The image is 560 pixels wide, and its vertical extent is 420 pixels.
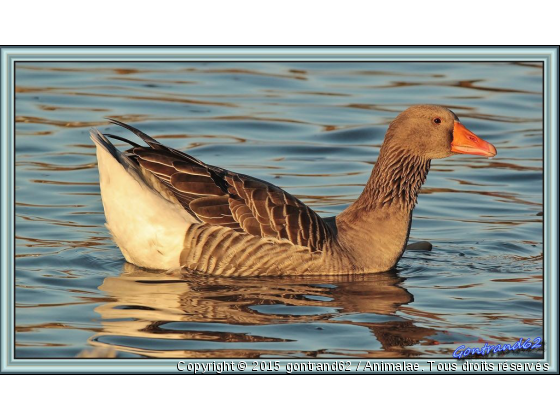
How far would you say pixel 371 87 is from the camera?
60.3 feet

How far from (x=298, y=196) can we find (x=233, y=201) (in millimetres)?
3253

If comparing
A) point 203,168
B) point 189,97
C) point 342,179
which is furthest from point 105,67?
point 203,168

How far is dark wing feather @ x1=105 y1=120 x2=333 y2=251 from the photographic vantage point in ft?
33.7

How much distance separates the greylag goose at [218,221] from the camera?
10039mm

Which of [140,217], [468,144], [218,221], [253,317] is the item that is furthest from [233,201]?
[468,144]

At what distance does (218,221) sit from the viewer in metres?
10.2

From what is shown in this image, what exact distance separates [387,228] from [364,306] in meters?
1.52

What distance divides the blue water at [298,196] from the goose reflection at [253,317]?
0.08ft

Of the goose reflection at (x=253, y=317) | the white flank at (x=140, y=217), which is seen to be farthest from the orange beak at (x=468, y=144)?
the white flank at (x=140, y=217)

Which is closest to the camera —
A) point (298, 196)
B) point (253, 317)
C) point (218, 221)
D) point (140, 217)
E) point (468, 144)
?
point (253, 317)

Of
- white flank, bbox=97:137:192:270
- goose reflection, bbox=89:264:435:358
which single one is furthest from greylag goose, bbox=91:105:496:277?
goose reflection, bbox=89:264:435:358

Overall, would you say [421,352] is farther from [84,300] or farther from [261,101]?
[261,101]

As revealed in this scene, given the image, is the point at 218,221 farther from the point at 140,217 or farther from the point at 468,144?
the point at 468,144

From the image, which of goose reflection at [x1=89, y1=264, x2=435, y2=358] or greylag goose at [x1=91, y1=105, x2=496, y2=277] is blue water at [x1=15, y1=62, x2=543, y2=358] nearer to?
goose reflection at [x1=89, y1=264, x2=435, y2=358]
